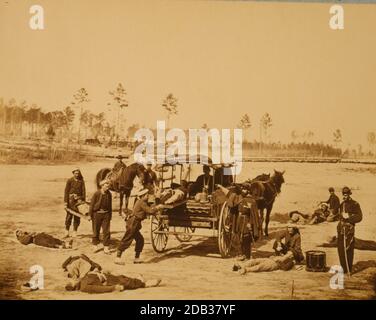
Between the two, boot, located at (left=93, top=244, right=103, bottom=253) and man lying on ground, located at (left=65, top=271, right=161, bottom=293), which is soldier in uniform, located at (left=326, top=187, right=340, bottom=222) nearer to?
man lying on ground, located at (left=65, top=271, right=161, bottom=293)

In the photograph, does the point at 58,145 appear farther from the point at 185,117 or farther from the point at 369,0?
the point at 369,0

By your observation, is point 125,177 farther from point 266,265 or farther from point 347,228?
point 347,228

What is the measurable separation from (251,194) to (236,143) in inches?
26.0

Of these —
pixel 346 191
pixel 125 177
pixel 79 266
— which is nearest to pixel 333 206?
pixel 346 191

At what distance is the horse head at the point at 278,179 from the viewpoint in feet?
24.7

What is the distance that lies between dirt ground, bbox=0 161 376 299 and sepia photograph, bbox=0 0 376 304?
0.06 feet

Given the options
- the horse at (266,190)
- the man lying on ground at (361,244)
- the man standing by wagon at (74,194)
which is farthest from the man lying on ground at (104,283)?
the man lying on ground at (361,244)

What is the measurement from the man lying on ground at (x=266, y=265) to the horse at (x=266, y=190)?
1.19 ft

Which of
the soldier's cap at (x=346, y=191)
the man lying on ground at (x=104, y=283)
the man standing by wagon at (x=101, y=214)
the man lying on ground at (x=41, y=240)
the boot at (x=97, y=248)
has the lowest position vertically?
the man lying on ground at (x=104, y=283)

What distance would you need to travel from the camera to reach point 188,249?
7.44 metres

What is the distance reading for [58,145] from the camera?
24.6ft

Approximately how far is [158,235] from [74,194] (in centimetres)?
114

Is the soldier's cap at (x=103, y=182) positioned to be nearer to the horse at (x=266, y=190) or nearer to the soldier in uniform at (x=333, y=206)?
the horse at (x=266, y=190)
